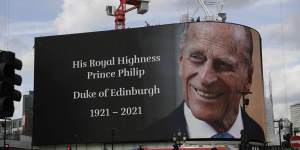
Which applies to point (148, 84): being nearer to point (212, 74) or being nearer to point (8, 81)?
point (212, 74)

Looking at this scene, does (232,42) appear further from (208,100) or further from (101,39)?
(101,39)

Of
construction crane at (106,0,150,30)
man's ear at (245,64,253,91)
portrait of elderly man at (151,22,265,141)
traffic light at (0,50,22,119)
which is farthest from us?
construction crane at (106,0,150,30)

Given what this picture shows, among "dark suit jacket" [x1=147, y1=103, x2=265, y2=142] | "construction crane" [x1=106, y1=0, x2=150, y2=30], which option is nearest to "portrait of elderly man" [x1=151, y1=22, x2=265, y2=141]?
"dark suit jacket" [x1=147, y1=103, x2=265, y2=142]

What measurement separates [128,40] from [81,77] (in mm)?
7917

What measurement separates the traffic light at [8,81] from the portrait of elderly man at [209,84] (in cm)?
6091

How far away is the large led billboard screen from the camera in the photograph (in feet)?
226

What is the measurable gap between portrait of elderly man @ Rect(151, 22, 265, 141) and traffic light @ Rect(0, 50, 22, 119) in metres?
60.9

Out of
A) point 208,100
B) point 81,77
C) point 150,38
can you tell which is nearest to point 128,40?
point 150,38

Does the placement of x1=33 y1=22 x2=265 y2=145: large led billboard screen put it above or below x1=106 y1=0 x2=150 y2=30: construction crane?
below

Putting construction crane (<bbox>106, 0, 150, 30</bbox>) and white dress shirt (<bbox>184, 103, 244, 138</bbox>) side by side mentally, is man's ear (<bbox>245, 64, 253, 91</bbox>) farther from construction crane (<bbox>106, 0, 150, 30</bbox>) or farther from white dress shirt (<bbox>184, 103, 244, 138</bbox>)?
construction crane (<bbox>106, 0, 150, 30</bbox>)

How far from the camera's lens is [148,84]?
233ft

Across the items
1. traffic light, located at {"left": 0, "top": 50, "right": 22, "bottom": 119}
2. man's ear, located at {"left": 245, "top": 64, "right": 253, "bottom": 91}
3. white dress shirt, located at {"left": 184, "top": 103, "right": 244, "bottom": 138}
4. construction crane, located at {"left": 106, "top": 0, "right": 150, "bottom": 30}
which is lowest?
white dress shirt, located at {"left": 184, "top": 103, "right": 244, "bottom": 138}

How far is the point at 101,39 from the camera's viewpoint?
74125 mm

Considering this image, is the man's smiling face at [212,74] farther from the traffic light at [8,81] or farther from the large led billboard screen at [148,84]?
the traffic light at [8,81]
